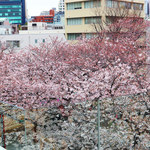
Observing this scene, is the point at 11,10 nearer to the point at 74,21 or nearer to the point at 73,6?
the point at 73,6

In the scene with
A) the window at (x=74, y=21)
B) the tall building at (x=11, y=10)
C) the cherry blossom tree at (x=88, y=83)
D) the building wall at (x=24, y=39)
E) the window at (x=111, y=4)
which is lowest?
the cherry blossom tree at (x=88, y=83)

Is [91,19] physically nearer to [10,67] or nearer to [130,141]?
[10,67]

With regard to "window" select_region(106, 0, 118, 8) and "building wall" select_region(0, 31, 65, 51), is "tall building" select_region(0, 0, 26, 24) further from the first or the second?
"window" select_region(106, 0, 118, 8)

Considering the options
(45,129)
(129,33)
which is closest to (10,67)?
(45,129)

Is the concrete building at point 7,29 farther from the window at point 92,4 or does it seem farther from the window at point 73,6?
the window at point 92,4

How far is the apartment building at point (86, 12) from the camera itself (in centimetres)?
3381

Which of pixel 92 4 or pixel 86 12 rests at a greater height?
pixel 92 4

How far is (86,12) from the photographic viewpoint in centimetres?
3547

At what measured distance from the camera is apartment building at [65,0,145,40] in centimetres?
3381

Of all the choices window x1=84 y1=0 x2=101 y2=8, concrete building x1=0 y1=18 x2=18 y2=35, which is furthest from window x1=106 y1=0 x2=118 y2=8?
concrete building x1=0 y1=18 x2=18 y2=35

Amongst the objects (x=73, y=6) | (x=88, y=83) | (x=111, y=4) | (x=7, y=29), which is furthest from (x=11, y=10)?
(x=88, y=83)

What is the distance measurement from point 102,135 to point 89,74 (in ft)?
15.8

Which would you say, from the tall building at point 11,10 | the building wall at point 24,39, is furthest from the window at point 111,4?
the tall building at point 11,10

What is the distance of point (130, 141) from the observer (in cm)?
700
